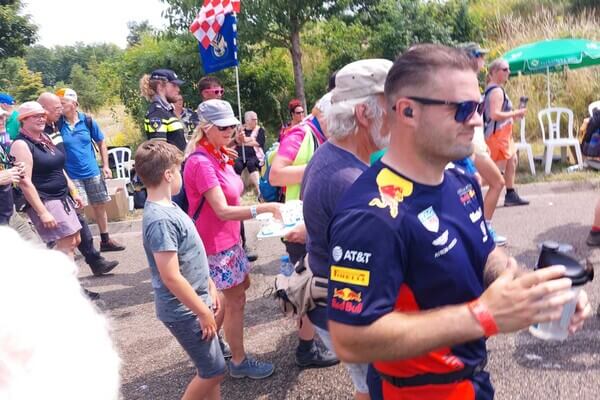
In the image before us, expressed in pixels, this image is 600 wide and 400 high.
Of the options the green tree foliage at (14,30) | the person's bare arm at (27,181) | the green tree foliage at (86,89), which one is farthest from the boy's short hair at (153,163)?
the green tree foliage at (86,89)

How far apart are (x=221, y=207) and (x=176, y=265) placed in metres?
0.64

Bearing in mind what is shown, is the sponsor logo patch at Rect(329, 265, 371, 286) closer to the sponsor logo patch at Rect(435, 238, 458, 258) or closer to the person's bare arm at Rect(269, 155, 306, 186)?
the sponsor logo patch at Rect(435, 238, 458, 258)

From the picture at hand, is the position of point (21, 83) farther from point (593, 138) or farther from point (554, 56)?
point (593, 138)

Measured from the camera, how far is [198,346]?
2.59 metres

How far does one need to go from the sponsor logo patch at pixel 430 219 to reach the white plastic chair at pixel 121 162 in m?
9.09

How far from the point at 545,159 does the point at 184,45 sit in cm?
853

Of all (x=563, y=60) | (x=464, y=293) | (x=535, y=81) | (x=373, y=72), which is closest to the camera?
(x=464, y=293)

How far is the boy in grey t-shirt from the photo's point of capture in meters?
2.44

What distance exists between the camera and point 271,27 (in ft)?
37.6

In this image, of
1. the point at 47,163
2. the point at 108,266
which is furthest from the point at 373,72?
the point at 108,266

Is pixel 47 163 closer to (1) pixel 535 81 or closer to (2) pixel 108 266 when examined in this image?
(2) pixel 108 266

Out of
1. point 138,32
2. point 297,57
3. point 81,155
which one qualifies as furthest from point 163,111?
point 138,32

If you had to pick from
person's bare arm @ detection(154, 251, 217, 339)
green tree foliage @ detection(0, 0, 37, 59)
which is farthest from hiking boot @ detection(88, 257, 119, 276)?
green tree foliage @ detection(0, 0, 37, 59)

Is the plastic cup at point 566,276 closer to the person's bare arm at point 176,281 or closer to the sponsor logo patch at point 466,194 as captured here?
the sponsor logo patch at point 466,194
